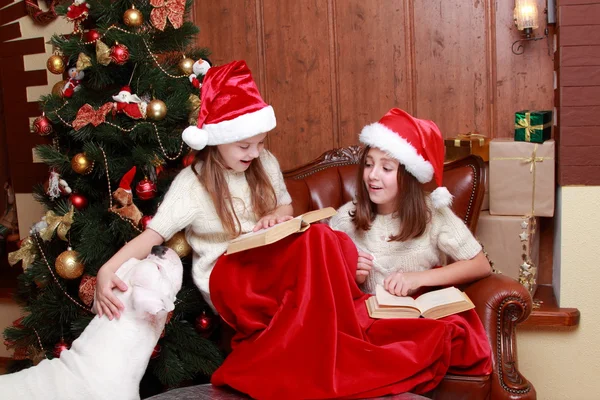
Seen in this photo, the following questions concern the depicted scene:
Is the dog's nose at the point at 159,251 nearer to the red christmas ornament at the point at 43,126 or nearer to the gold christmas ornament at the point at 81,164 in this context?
the gold christmas ornament at the point at 81,164

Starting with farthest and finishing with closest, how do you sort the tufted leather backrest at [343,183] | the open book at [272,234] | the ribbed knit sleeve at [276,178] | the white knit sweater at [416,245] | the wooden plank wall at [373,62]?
the wooden plank wall at [373,62], the tufted leather backrest at [343,183], the ribbed knit sleeve at [276,178], the white knit sweater at [416,245], the open book at [272,234]

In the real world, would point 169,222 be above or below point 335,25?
below

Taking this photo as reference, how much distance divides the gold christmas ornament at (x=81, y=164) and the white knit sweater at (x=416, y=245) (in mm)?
957

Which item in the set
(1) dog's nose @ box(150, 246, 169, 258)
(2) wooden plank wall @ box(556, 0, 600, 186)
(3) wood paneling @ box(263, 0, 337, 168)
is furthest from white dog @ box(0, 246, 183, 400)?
(2) wooden plank wall @ box(556, 0, 600, 186)

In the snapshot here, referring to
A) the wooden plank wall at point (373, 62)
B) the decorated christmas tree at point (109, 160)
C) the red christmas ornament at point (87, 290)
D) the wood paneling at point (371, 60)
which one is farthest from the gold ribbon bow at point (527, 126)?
the red christmas ornament at point (87, 290)

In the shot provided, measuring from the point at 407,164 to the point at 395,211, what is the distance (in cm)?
20

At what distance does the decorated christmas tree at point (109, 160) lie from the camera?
2.28 metres

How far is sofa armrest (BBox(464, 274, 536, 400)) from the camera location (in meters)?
2.06

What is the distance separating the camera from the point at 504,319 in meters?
2.13

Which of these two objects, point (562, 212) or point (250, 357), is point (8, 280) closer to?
point (250, 357)

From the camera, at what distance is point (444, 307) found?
6.63ft

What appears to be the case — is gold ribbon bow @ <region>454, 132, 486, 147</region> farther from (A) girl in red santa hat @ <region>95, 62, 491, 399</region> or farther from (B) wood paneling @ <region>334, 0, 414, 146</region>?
(A) girl in red santa hat @ <region>95, 62, 491, 399</region>

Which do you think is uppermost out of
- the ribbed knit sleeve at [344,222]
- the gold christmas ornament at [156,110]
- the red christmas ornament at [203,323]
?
the gold christmas ornament at [156,110]

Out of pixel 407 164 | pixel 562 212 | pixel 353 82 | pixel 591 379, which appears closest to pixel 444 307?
pixel 407 164
